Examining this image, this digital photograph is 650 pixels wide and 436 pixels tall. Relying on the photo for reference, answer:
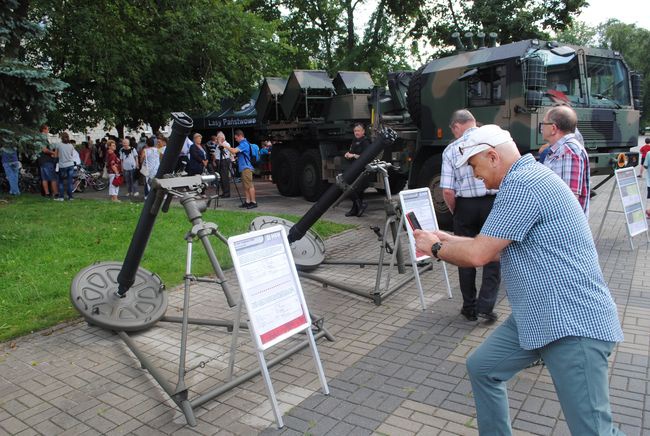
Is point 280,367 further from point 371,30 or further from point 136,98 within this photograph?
point 371,30

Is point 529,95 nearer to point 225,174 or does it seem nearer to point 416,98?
point 416,98

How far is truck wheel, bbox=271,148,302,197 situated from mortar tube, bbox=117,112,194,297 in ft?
30.7

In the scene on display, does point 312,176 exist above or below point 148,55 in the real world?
below

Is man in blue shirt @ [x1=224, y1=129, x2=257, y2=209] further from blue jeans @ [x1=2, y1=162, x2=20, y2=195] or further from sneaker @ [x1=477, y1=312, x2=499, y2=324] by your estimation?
sneaker @ [x1=477, y1=312, x2=499, y2=324]

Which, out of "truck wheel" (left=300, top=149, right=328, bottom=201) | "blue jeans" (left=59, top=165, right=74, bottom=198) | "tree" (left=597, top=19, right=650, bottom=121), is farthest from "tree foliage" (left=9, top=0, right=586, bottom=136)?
"tree" (left=597, top=19, right=650, bottom=121)

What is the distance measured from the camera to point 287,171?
14445 millimetres

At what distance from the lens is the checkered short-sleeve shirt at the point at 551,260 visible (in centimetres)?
219

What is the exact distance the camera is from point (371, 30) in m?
27.5

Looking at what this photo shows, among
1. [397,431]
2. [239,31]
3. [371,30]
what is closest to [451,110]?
[397,431]

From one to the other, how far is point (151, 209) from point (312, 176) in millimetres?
9636

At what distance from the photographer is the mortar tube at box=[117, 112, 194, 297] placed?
11.7 feet

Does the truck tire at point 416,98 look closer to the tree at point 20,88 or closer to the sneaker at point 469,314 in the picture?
the sneaker at point 469,314

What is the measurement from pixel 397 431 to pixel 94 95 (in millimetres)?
17327

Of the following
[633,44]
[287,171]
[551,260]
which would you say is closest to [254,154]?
[287,171]
